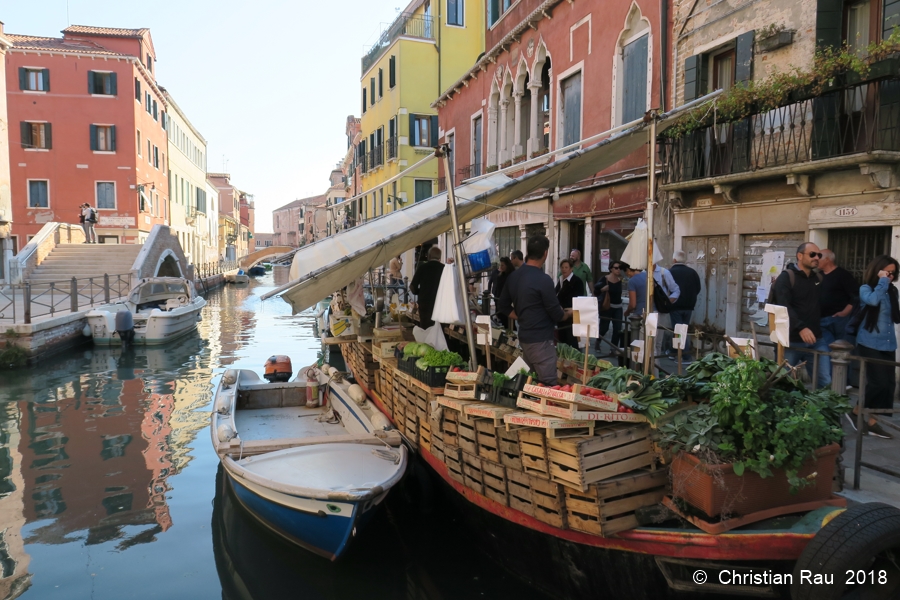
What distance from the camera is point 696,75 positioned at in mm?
10508

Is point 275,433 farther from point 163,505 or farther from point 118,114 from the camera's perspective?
point 118,114

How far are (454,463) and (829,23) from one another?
7333mm

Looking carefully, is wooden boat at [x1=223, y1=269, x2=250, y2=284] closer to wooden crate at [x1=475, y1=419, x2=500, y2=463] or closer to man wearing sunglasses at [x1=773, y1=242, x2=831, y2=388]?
man wearing sunglasses at [x1=773, y1=242, x2=831, y2=388]

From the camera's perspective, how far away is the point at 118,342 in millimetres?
18344

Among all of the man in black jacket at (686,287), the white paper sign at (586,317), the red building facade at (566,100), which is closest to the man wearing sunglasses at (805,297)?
the white paper sign at (586,317)

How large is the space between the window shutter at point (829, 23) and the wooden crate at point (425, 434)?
22.6 feet

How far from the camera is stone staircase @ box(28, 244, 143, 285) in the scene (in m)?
25.1

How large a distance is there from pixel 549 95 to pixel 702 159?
714 cm

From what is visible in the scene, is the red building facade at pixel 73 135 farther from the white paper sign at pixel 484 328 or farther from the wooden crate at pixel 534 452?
the wooden crate at pixel 534 452

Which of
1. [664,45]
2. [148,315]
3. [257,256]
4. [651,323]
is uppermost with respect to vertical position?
[664,45]

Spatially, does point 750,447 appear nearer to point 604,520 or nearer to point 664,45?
point 604,520

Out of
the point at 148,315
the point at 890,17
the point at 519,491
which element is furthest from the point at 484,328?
the point at 148,315

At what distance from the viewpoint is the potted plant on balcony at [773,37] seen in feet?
29.0

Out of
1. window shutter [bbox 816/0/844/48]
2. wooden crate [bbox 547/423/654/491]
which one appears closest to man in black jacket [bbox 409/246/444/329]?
wooden crate [bbox 547/423/654/491]
